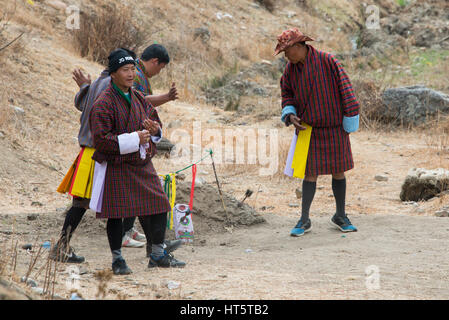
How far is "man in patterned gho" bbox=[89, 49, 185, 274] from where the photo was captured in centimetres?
359

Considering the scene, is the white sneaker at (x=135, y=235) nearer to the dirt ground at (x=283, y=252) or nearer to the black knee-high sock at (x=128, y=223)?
the black knee-high sock at (x=128, y=223)

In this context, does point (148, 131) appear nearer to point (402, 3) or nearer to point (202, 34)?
point (202, 34)

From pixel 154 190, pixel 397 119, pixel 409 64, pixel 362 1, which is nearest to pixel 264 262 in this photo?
pixel 154 190

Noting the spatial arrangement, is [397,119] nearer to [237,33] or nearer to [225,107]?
[225,107]

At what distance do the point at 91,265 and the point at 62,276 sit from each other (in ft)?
1.67

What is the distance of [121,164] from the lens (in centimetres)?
370

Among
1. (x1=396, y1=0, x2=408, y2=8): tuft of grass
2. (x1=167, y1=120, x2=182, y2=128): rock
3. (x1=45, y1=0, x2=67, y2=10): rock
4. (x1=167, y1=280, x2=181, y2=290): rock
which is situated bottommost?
(x1=167, y1=280, x2=181, y2=290): rock

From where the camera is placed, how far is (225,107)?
40.7 ft

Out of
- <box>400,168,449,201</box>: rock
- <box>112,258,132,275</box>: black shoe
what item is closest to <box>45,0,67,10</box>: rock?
<box>400,168,449,201</box>: rock

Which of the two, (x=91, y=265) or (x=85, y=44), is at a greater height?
(x=85, y=44)

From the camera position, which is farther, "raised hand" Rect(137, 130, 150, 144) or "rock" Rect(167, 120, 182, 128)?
"rock" Rect(167, 120, 182, 128)

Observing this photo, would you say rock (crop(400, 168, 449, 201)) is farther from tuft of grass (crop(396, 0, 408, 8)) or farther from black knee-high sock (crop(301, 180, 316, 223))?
tuft of grass (crop(396, 0, 408, 8))

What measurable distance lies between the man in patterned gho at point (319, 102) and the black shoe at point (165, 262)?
1458 millimetres

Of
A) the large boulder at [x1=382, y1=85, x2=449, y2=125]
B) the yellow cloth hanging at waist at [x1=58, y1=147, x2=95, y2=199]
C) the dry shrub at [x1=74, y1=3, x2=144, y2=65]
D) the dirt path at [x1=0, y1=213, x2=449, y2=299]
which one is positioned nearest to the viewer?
the dirt path at [x1=0, y1=213, x2=449, y2=299]
